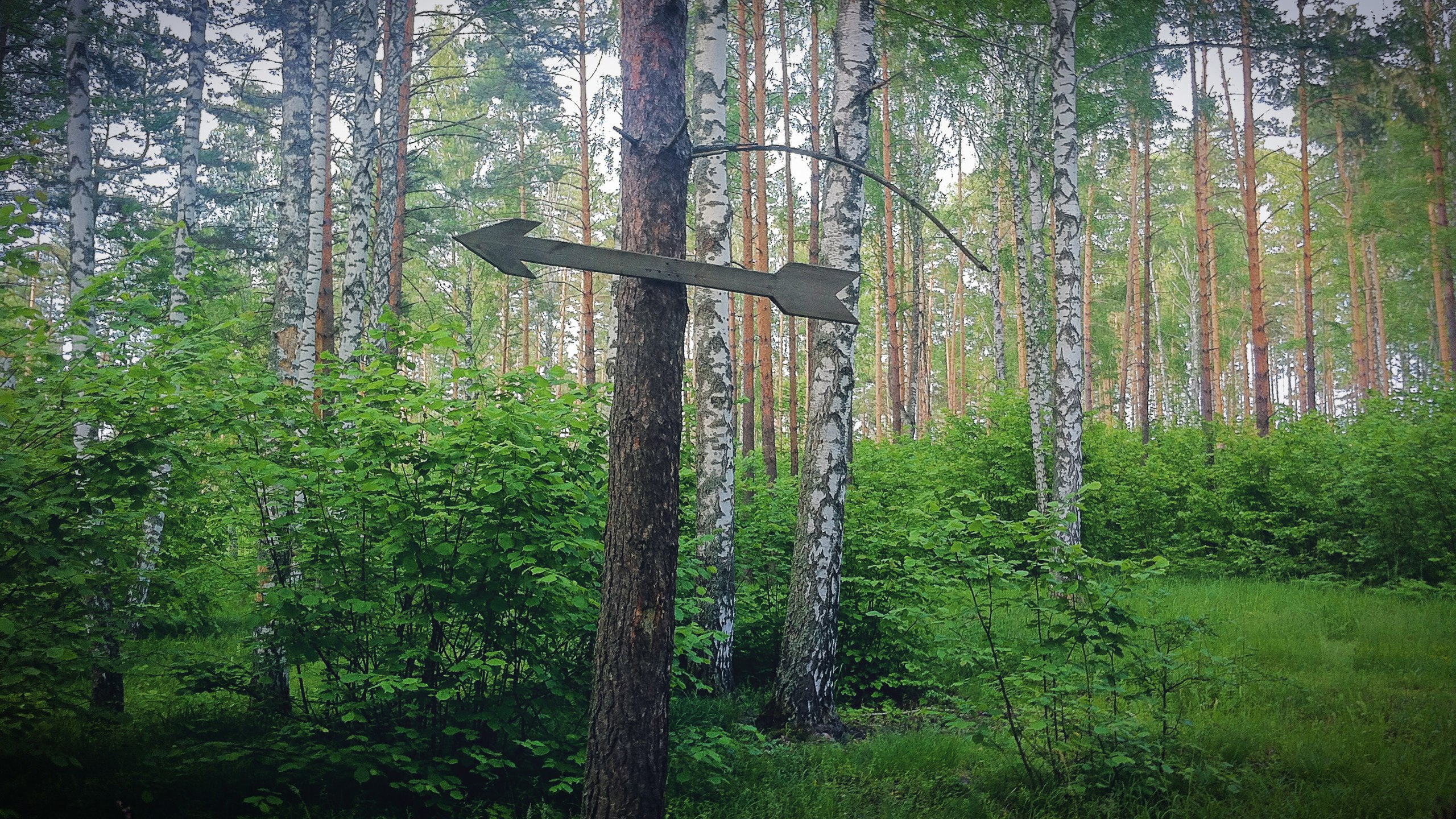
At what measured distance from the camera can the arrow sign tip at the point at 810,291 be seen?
3127 mm

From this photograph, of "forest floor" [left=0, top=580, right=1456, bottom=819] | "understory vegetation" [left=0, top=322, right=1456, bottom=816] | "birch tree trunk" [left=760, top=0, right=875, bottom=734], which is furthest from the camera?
"birch tree trunk" [left=760, top=0, right=875, bottom=734]

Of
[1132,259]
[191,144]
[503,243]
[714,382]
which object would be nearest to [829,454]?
[714,382]

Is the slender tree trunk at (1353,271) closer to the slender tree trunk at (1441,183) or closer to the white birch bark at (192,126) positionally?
the slender tree trunk at (1441,183)

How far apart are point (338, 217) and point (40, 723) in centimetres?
1579

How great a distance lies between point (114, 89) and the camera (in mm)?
15297

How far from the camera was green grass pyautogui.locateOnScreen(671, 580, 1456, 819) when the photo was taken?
14.4 ft

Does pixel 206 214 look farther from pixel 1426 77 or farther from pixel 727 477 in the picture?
pixel 1426 77

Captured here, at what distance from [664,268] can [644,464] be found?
0.85m

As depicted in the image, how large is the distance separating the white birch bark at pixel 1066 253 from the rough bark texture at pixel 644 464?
24.2 ft

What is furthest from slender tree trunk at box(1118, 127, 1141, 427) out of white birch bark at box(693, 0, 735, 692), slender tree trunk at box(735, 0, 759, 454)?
white birch bark at box(693, 0, 735, 692)

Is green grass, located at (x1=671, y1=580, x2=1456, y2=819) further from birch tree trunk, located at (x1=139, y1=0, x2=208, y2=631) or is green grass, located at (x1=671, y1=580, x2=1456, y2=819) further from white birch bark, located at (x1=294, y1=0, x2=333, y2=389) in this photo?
birch tree trunk, located at (x1=139, y1=0, x2=208, y2=631)

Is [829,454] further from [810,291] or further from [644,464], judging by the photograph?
[644,464]

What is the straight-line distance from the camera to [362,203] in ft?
31.6

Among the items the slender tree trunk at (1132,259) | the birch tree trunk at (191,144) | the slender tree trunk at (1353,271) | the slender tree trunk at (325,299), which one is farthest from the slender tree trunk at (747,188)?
the slender tree trunk at (1353,271)
